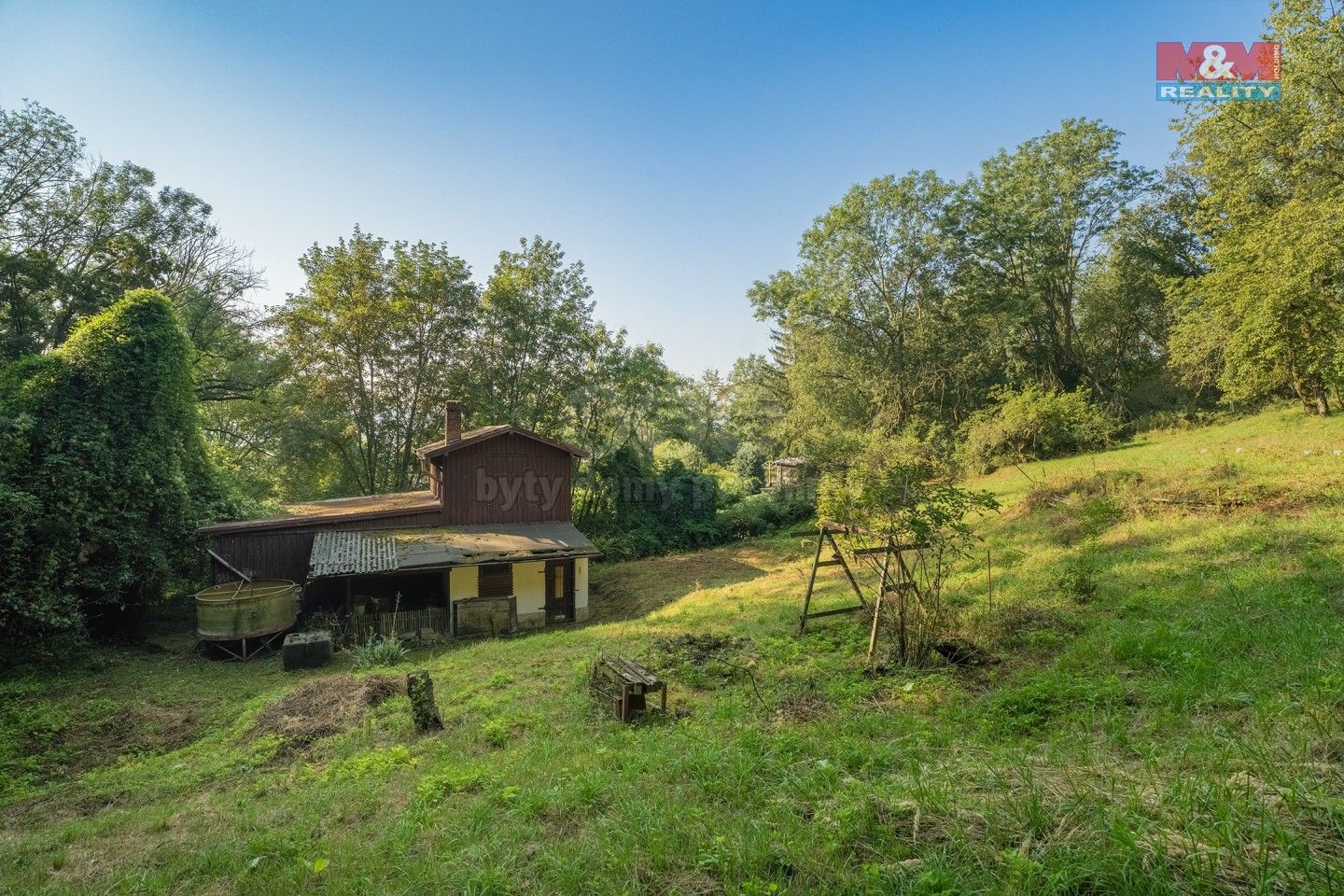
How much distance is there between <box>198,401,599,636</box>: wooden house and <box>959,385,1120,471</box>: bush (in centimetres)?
1759

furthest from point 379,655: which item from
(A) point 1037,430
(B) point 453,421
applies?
(A) point 1037,430

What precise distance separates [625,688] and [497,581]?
10120 millimetres

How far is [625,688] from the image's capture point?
655 cm

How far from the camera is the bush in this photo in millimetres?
22312

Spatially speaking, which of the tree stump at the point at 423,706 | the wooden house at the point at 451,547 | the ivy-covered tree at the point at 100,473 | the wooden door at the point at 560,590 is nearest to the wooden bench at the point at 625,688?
the tree stump at the point at 423,706

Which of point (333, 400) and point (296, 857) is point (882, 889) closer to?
point (296, 857)

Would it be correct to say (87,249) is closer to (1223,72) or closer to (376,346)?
(376,346)

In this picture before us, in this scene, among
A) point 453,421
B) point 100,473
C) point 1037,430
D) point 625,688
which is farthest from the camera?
point 1037,430

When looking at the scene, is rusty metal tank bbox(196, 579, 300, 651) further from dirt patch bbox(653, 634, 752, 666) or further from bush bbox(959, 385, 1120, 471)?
bush bbox(959, 385, 1120, 471)

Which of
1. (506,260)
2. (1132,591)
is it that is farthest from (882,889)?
(506,260)

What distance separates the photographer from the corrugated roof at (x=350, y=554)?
13.4 metres

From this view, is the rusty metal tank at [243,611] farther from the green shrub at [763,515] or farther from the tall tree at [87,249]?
the green shrub at [763,515]

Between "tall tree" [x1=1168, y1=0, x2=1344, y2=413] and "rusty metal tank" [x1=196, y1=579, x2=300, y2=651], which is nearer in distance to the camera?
"rusty metal tank" [x1=196, y1=579, x2=300, y2=651]

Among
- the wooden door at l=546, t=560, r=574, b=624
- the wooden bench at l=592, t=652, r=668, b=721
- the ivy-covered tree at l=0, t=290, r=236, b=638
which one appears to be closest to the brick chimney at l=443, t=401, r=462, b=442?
the wooden door at l=546, t=560, r=574, b=624
